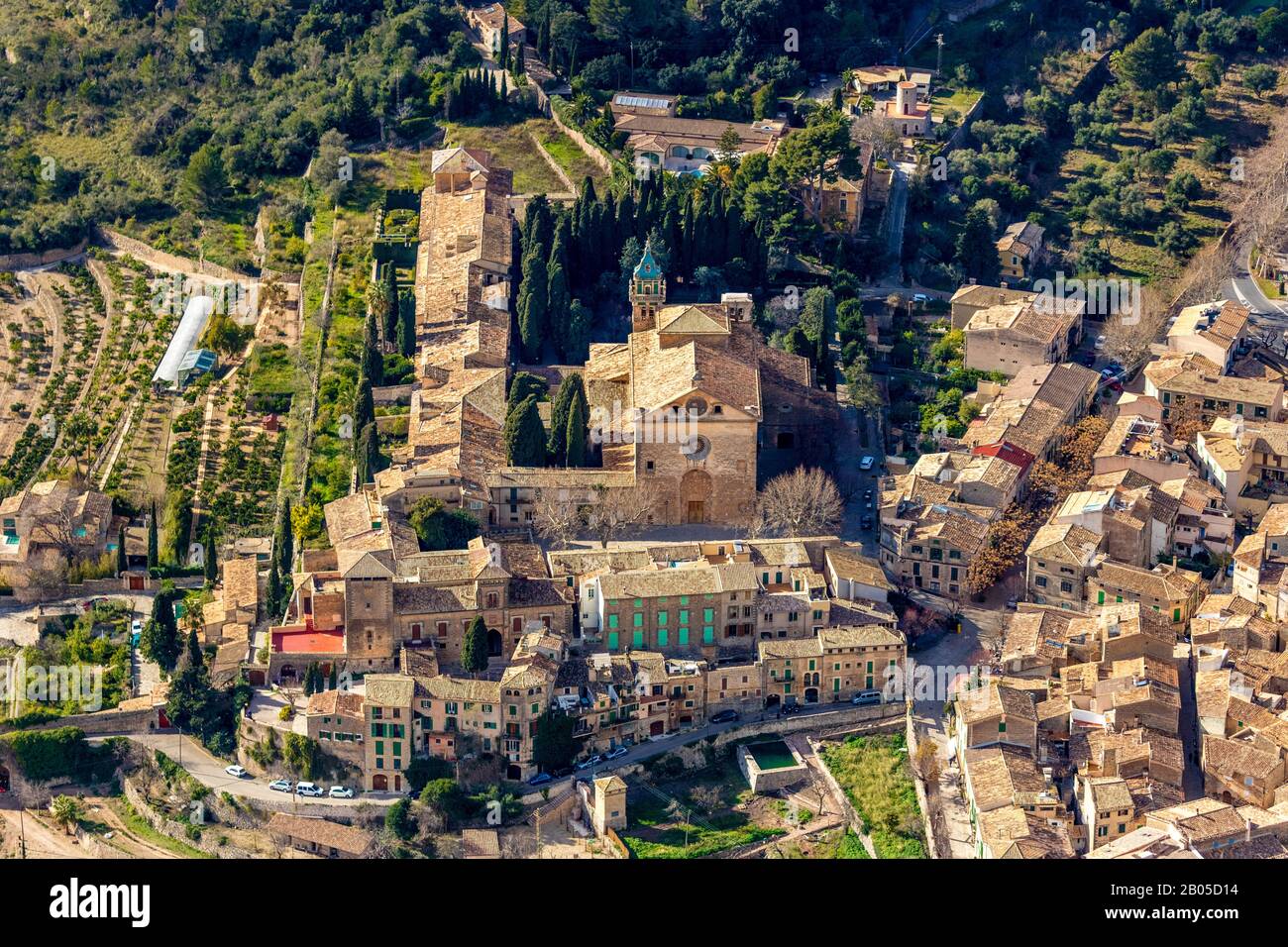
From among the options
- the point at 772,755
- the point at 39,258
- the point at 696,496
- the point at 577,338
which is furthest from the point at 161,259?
the point at 772,755

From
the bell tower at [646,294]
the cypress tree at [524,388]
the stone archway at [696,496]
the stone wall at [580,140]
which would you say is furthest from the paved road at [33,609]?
the stone wall at [580,140]

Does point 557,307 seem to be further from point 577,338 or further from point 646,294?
point 646,294

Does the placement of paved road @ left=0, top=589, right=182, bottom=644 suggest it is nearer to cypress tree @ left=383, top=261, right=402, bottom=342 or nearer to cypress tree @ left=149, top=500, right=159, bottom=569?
cypress tree @ left=149, top=500, right=159, bottom=569

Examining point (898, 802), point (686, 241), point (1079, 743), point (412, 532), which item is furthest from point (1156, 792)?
point (686, 241)

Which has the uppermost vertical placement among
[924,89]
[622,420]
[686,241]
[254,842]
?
[924,89]

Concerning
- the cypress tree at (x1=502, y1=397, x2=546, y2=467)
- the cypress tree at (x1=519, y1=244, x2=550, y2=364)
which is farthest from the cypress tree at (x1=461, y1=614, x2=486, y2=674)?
the cypress tree at (x1=519, y1=244, x2=550, y2=364)

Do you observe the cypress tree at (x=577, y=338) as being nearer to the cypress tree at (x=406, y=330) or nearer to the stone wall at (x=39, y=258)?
the cypress tree at (x=406, y=330)
